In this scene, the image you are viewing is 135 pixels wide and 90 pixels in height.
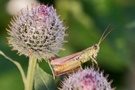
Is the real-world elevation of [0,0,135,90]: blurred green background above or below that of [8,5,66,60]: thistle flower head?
above

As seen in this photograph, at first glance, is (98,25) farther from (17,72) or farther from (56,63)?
(56,63)

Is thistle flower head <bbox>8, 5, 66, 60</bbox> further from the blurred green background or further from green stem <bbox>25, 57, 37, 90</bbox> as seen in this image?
the blurred green background

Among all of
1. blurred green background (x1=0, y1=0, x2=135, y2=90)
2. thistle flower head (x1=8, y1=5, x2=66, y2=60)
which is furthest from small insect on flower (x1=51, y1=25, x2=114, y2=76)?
blurred green background (x1=0, y1=0, x2=135, y2=90)

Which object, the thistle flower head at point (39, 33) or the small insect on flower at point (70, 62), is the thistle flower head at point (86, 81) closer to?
the small insect on flower at point (70, 62)

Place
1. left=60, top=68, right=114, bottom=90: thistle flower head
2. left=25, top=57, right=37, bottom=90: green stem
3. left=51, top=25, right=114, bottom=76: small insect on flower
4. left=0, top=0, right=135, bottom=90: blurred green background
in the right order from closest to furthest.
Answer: left=60, top=68, right=114, bottom=90: thistle flower head, left=25, top=57, right=37, bottom=90: green stem, left=51, top=25, right=114, bottom=76: small insect on flower, left=0, top=0, right=135, bottom=90: blurred green background

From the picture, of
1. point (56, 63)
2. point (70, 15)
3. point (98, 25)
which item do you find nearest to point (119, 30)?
point (98, 25)

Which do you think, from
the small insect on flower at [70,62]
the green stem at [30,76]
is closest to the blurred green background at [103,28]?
the small insect on flower at [70,62]
